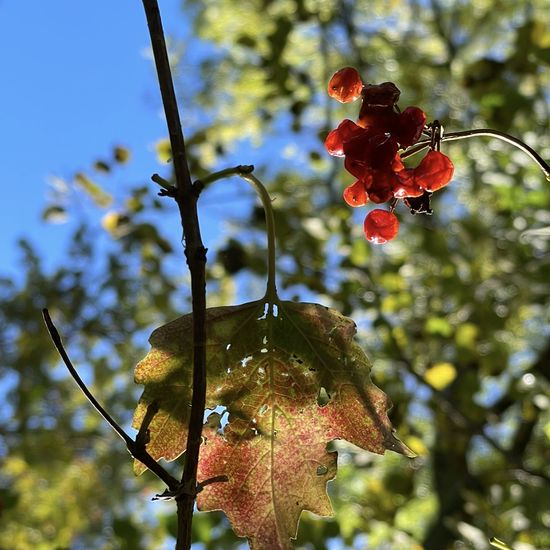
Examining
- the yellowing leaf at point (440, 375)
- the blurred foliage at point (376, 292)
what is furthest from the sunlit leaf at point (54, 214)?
the yellowing leaf at point (440, 375)

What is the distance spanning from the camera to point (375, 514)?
1.66 meters

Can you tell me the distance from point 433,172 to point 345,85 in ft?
0.42

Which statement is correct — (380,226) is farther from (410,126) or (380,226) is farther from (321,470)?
(321,470)

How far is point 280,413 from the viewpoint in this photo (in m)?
0.68

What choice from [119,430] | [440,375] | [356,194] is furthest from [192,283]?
[440,375]

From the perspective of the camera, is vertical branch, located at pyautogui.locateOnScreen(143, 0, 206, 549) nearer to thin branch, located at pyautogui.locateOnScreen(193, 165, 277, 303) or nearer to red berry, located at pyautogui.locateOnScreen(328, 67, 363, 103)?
thin branch, located at pyautogui.locateOnScreen(193, 165, 277, 303)

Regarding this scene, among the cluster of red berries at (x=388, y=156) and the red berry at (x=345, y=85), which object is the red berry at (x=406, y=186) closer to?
the cluster of red berries at (x=388, y=156)

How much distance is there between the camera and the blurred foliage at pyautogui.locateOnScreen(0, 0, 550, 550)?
1.71 meters

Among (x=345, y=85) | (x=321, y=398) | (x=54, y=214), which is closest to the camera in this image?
(x=345, y=85)

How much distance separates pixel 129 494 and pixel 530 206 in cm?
289

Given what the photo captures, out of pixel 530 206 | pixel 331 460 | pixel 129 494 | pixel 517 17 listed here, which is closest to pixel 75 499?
pixel 129 494

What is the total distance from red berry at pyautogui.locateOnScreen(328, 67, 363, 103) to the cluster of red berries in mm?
37

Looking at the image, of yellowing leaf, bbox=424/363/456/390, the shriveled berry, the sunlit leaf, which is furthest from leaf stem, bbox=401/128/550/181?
the sunlit leaf

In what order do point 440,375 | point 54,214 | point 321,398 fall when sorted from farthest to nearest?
1. point 54,214
2. point 440,375
3. point 321,398
